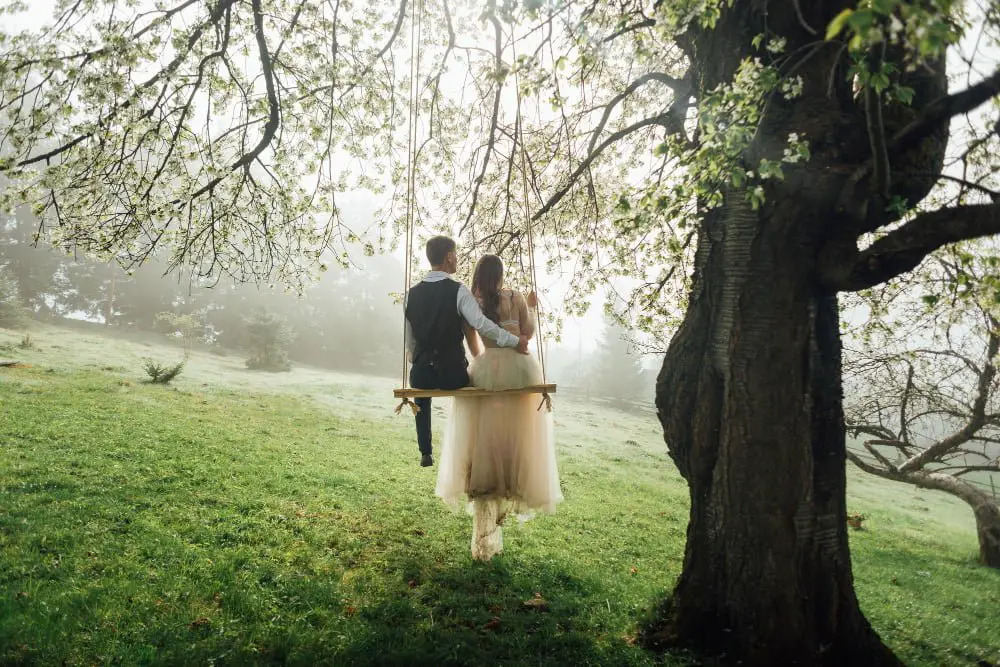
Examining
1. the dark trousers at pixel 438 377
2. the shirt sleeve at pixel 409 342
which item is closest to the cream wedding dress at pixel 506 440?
the dark trousers at pixel 438 377

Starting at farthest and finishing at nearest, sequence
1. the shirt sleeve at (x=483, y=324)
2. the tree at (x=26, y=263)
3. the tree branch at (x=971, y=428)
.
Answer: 1. the tree at (x=26, y=263)
2. the tree branch at (x=971, y=428)
3. the shirt sleeve at (x=483, y=324)

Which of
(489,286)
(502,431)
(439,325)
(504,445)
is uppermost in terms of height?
(489,286)

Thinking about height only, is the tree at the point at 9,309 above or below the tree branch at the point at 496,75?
below

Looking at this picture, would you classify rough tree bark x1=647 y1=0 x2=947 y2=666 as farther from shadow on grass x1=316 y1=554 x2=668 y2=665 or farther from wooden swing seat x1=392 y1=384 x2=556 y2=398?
wooden swing seat x1=392 y1=384 x2=556 y2=398

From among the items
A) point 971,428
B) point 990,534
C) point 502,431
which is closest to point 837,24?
point 502,431

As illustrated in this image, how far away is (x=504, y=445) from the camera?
5141 millimetres

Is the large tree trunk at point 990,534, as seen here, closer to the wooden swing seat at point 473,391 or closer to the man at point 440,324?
the wooden swing seat at point 473,391

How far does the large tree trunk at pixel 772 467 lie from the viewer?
154 inches

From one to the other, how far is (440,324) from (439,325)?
13 mm

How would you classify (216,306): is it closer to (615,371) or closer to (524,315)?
(615,371)

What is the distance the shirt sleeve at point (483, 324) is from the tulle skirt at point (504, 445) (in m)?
0.17

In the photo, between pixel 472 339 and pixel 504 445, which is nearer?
pixel 504 445

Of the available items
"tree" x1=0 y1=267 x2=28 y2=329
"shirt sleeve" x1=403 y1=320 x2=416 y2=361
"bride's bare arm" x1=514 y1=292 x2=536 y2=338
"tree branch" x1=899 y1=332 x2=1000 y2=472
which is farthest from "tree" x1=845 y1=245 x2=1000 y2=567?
"tree" x1=0 y1=267 x2=28 y2=329

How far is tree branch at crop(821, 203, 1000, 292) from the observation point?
327 cm
